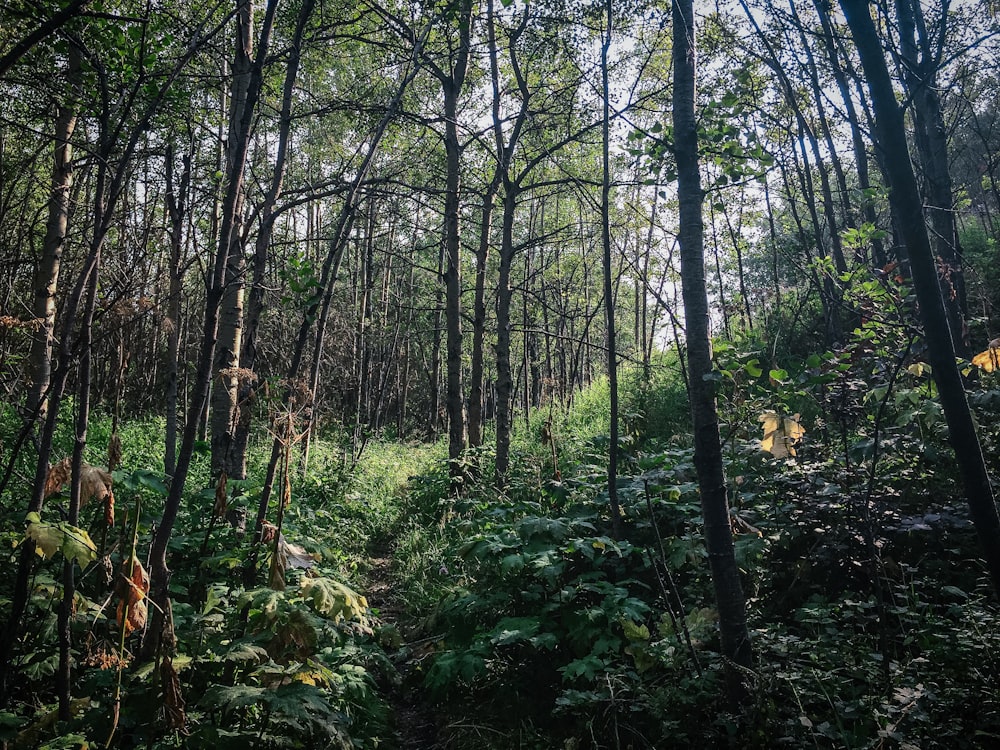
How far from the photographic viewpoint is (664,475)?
477cm

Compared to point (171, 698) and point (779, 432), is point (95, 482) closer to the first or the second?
point (171, 698)

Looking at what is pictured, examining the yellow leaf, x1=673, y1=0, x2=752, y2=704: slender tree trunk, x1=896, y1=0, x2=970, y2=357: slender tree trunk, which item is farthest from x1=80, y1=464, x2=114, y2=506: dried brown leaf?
x1=896, y1=0, x2=970, y2=357: slender tree trunk

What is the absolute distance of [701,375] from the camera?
123 inches

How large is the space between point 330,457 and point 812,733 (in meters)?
10.6

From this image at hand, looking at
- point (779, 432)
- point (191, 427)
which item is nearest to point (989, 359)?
point (779, 432)

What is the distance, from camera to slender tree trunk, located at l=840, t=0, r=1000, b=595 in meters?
2.51

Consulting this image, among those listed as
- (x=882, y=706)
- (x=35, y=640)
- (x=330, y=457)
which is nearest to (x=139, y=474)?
(x=35, y=640)

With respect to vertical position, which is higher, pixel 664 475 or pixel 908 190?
pixel 908 190

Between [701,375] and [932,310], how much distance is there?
105cm

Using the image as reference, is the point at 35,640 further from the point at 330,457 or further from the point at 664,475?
the point at 330,457

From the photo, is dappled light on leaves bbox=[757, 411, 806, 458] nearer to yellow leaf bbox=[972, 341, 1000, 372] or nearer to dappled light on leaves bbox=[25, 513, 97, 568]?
yellow leaf bbox=[972, 341, 1000, 372]

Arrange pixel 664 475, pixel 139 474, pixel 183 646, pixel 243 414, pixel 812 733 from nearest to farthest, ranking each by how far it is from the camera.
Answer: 1. pixel 812 733
2. pixel 183 646
3. pixel 139 474
4. pixel 664 475
5. pixel 243 414

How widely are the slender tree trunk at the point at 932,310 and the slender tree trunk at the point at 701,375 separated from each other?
2.85 feet

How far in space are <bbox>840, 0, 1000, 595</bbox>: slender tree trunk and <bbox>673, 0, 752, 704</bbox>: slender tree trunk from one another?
87 cm
